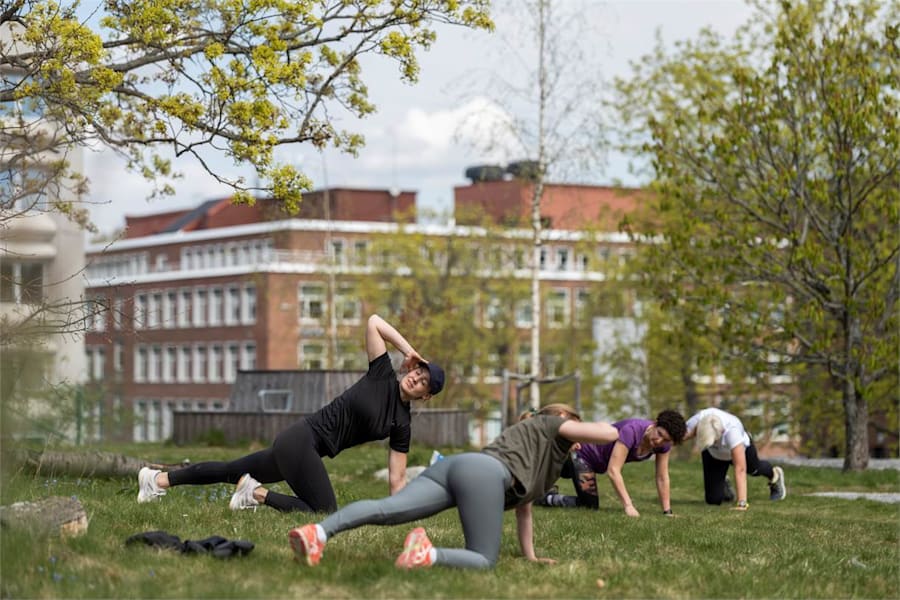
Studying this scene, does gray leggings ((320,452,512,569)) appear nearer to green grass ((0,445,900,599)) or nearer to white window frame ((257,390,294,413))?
green grass ((0,445,900,599))

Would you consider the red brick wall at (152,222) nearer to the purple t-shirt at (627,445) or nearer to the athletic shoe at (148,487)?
the purple t-shirt at (627,445)

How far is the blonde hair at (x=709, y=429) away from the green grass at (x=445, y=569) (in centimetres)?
153

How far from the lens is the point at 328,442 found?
1175 cm

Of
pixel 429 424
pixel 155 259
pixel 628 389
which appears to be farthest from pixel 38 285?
pixel 155 259

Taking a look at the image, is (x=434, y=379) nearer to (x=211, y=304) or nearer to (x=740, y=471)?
(x=740, y=471)

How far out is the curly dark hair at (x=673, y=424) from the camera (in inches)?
571

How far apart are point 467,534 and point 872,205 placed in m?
24.6

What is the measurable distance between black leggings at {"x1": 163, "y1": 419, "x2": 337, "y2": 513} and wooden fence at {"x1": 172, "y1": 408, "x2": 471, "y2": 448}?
2039 centimetres

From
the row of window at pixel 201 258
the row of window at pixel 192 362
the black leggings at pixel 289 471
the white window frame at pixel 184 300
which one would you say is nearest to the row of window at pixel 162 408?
the row of window at pixel 192 362

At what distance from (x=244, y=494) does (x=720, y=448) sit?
Result: 7.14m

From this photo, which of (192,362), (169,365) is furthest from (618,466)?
(169,365)

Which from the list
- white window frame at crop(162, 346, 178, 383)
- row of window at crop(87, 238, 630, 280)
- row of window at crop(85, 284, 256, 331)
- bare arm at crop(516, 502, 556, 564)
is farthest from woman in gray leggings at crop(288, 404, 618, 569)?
white window frame at crop(162, 346, 178, 383)

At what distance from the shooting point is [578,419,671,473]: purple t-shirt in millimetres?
15664

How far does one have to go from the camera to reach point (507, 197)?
105 metres
